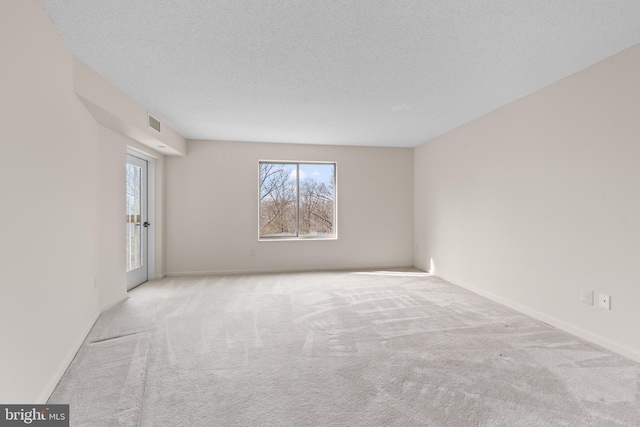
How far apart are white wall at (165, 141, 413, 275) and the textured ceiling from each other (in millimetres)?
1695

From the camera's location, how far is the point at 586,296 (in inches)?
105

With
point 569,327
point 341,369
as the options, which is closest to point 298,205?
point 341,369

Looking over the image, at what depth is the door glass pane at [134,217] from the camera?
14.0ft

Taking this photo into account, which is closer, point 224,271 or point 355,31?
point 355,31

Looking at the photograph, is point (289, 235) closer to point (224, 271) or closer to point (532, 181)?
point (224, 271)

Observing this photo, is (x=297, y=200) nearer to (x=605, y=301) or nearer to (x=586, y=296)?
(x=586, y=296)

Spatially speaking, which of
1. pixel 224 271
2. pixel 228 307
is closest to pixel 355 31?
pixel 228 307

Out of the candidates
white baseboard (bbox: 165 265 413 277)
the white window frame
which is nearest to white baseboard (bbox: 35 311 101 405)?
white baseboard (bbox: 165 265 413 277)

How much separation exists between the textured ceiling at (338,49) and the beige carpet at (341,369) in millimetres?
2375

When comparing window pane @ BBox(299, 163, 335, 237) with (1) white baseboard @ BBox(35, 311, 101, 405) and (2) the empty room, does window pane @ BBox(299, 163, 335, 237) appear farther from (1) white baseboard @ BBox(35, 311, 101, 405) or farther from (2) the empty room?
(1) white baseboard @ BBox(35, 311, 101, 405)

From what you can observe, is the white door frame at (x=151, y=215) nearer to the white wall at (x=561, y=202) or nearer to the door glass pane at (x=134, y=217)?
the door glass pane at (x=134, y=217)

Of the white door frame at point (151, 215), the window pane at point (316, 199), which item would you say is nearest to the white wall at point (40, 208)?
the white door frame at point (151, 215)

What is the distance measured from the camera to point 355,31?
2.06 meters

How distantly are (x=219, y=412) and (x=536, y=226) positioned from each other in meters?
3.37
